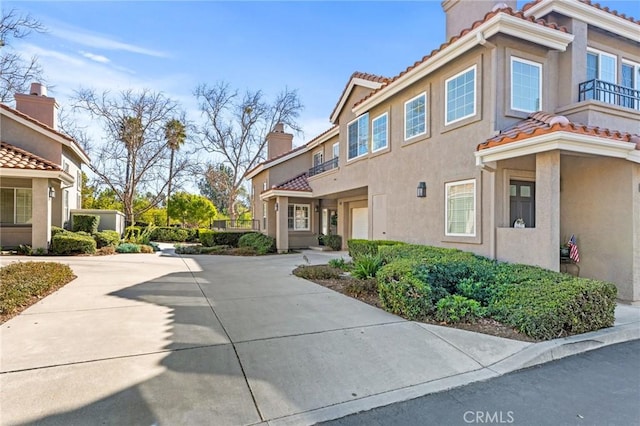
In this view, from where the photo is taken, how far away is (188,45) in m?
13.5

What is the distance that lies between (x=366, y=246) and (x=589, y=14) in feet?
28.0

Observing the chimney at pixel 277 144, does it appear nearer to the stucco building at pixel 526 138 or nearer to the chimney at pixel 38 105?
the chimney at pixel 38 105

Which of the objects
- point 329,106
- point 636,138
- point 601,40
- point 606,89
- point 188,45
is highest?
point 329,106

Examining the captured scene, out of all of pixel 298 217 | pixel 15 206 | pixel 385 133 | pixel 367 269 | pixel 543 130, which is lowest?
pixel 367 269

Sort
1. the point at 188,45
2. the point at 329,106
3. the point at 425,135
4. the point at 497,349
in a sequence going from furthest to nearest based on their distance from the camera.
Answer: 1. the point at 329,106
2. the point at 188,45
3. the point at 425,135
4. the point at 497,349

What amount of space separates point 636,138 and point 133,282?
11.8m

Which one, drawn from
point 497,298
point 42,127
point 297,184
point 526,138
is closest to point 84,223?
point 42,127

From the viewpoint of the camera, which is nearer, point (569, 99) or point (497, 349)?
point (497, 349)

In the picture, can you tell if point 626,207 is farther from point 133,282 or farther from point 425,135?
point 133,282

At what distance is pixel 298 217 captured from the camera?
2055 centimetres

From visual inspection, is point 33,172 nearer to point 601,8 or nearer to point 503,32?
point 503,32

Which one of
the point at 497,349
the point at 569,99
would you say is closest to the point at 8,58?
the point at 497,349

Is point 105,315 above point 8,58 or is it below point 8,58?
below

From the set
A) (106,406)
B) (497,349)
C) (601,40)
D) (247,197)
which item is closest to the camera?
(106,406)
